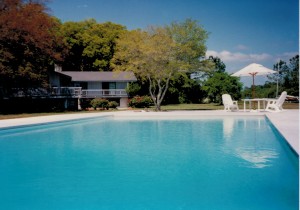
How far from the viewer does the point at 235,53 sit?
69500 mm

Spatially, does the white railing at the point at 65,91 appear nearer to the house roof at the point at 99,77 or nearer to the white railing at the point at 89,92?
the white railing at the point at 89,92

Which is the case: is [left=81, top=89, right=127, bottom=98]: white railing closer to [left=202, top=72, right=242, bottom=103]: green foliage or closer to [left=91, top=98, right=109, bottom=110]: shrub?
[left=91, top=98, right=109, bottom=110]: shrub

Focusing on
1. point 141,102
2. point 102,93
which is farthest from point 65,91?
point 141,102

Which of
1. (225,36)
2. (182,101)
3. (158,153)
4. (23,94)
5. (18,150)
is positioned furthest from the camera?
(182,101)

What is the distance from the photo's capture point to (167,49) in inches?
901

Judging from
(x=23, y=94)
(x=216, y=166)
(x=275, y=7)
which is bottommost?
(x=216, y=166)

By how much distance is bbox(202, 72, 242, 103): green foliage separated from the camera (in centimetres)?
3478

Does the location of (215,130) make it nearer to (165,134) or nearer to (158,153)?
(165,134)

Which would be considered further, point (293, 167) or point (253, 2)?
point (253, 2)

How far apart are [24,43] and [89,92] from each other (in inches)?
400

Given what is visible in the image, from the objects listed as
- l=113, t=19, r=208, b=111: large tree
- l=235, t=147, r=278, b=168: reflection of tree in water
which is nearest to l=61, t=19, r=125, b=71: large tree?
l=113, t=19, r=208, b=111: large tree

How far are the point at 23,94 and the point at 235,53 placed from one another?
52063 mm

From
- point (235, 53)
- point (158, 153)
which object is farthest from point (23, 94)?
point (235, 53)

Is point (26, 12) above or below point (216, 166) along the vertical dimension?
above
